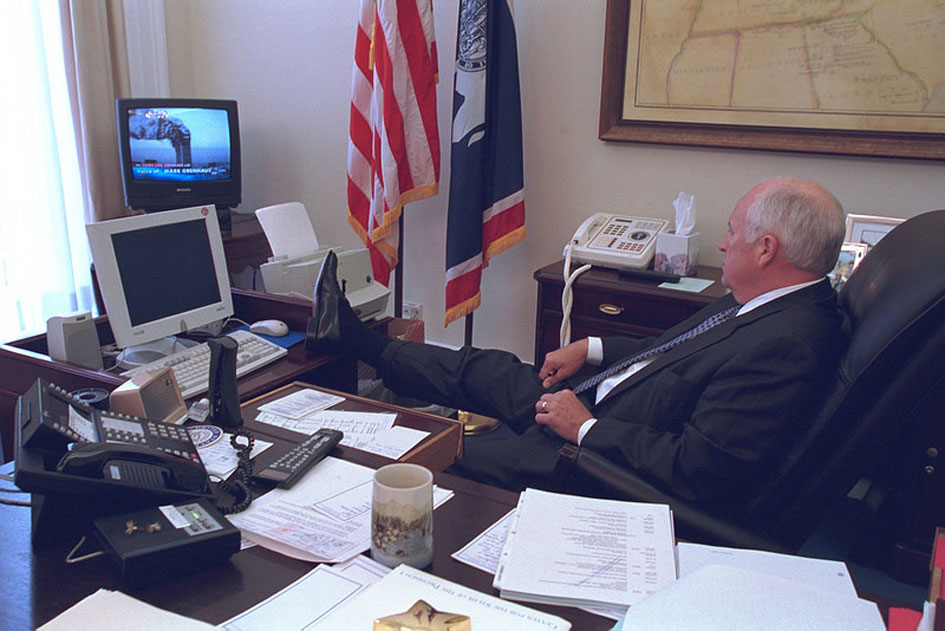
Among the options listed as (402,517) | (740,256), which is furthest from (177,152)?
(402,517)

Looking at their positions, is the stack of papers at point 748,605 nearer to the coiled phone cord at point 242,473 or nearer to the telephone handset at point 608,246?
the coiled phone cord at point 242,473

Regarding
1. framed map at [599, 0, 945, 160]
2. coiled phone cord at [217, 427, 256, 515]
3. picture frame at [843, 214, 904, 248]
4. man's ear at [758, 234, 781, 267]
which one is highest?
framed map at [599, 0, 945, 160]

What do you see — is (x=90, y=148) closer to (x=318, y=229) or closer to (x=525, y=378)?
(x=318, y=229)

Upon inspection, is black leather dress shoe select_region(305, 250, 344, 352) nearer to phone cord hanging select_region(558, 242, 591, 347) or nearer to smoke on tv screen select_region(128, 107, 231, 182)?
phone cord hanging select_region(558, 242, 591, 347)

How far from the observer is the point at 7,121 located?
321cm

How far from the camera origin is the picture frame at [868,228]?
240 centimetres

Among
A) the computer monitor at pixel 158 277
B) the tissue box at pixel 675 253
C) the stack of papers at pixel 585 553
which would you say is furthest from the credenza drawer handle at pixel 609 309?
the stack of papers at pixel 585 553

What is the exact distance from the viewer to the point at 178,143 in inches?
131

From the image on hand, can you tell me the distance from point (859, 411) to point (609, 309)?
1.28m

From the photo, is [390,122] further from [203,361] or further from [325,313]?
[203,361]

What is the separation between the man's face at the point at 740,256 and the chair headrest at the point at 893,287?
0.70 ft

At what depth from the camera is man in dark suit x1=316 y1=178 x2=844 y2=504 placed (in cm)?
146

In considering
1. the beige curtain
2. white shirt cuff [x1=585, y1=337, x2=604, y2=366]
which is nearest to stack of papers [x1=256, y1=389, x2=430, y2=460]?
white shirt cuff [x1=585, y1=337, x2=604, y2=366]

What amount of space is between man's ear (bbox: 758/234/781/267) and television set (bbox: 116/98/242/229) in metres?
2.52
